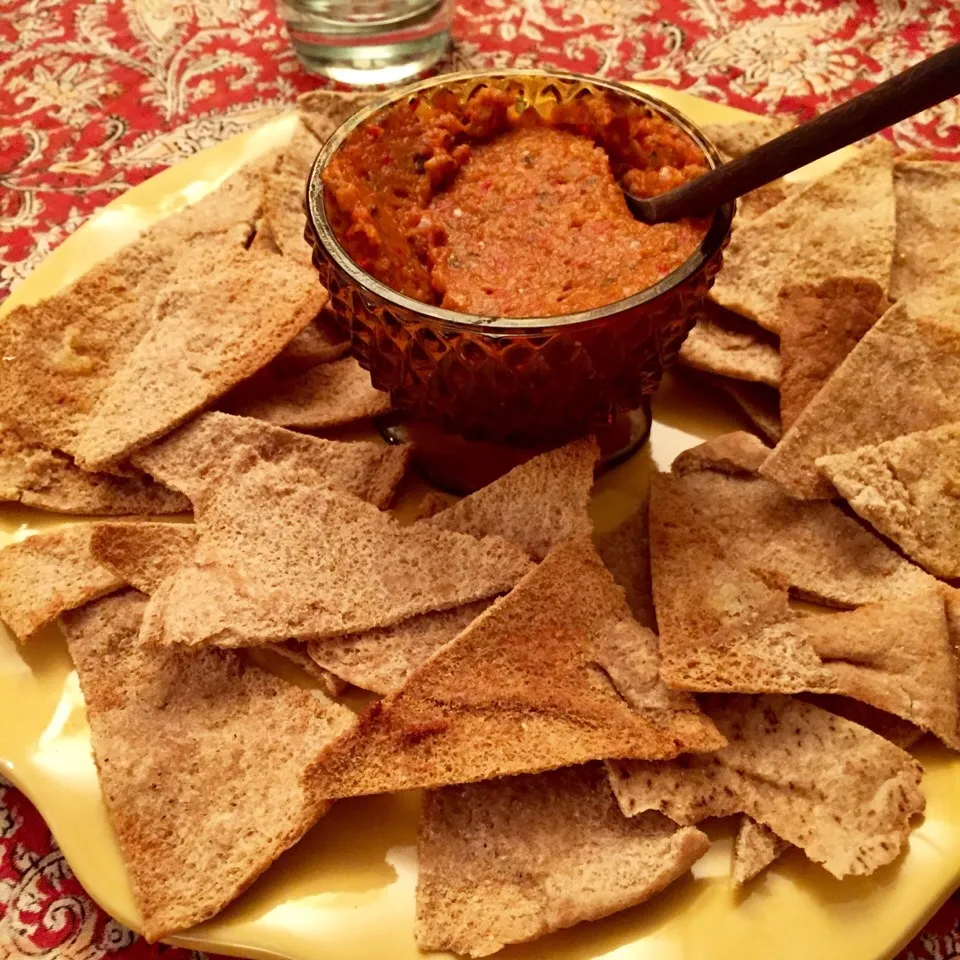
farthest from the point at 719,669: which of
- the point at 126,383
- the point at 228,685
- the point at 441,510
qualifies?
the point at 126,383

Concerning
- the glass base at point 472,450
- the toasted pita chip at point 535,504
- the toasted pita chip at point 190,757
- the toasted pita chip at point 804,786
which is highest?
the toasted pita chip at point 535,504

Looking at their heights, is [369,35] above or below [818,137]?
below

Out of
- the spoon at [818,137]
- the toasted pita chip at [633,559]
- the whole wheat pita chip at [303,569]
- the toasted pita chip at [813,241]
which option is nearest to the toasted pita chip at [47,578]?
the whole wheat pita chip at [303,569]

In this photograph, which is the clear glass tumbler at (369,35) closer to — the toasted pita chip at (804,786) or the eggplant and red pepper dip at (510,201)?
the eggplant and red pepper dip at (510,201)

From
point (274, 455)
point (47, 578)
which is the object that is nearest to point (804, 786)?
point (274, 455)

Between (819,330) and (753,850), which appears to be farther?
(819,330)

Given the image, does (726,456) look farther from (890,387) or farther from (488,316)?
(488,316)
